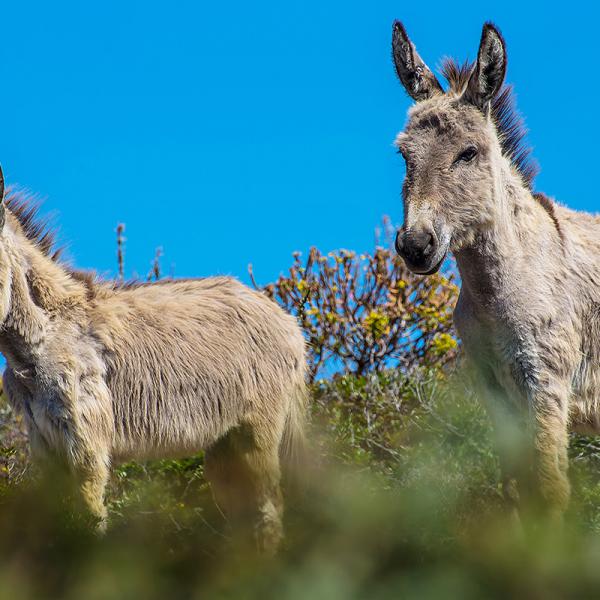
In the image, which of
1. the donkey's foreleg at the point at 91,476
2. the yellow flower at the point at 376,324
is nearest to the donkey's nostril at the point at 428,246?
the donkey's foreleg at the point at 91,476

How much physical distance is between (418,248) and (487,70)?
1123 mm

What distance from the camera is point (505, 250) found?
4.98 meters

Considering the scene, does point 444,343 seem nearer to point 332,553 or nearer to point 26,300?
point 26,300

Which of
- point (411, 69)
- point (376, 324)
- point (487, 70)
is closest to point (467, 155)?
point (487, 70)

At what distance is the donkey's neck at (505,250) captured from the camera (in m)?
4.95

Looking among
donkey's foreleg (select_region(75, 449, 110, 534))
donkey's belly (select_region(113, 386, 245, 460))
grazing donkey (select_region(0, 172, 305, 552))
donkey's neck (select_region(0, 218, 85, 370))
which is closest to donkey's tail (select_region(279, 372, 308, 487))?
grazing donkey (select_region(0, 172, 305, 552))

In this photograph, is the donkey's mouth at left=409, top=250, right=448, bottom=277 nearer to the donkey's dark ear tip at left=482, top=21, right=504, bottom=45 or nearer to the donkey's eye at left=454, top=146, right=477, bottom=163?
the donkey's eye at left=454, top=146, right=477, bottom=163

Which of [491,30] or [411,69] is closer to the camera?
[491,30]

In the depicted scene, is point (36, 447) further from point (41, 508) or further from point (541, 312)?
point (41, 508)

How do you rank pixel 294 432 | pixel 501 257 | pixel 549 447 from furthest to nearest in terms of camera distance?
pixel 294 432, pixel 501 257, pixel 549 447

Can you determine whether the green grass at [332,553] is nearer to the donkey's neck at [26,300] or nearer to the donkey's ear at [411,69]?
the donkey's ear at [411,69]

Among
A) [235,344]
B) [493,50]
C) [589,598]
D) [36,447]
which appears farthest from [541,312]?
[589,598]

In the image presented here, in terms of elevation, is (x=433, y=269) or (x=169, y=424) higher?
(x=433, y=269)

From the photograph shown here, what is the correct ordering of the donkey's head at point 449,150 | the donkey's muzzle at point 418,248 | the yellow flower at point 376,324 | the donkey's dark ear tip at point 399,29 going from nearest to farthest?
1. the donkey's muzzle at point 418,248
2. the donkey's head at point 449,150
3. the donkey's dark ear tip at point 399,29
4. the yellow flower at point 376,324
